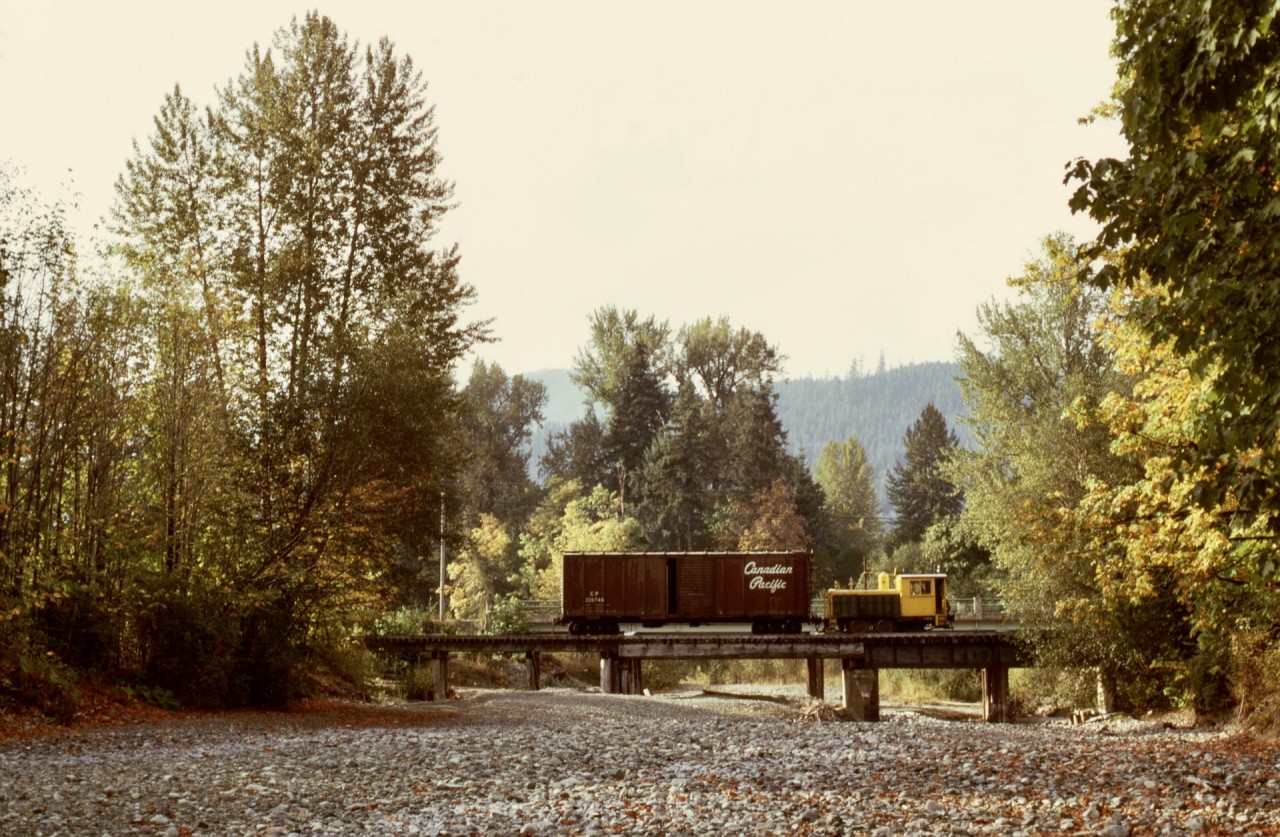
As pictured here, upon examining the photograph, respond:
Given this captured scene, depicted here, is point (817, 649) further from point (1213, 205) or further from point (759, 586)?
point (1213, 205)

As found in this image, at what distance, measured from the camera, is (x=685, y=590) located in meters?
43.2

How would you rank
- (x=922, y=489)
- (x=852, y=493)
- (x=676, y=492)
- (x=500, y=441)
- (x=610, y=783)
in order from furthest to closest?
(x=852, y=493)
(x=922, y=489)
(x=500, y=441)
(x=676, y=492)
(x=610, y=783)

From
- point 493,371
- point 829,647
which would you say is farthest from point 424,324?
point 493,371

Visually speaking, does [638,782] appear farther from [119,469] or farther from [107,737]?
[119,469]

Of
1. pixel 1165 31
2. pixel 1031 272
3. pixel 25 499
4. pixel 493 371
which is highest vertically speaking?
pixel 493 371

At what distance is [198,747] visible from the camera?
15898 mm

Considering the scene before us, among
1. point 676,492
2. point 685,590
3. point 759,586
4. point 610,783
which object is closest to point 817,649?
point 759,586

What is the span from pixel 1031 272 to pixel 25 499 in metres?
17.4

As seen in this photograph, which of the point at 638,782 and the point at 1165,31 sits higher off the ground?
the point at 1165,31

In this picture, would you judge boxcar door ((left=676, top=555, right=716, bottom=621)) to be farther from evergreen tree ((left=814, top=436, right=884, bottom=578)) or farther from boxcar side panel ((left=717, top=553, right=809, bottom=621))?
evergreen tree ((left=814, top=436, right=884, bottom=578))

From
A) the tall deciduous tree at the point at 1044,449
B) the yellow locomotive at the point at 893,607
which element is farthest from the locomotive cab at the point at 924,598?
the tall deciduous tree at the point at 1044,449

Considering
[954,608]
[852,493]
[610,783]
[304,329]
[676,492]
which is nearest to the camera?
[610,783]

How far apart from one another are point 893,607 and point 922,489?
49.1 metres

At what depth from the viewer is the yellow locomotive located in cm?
4278
